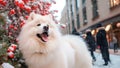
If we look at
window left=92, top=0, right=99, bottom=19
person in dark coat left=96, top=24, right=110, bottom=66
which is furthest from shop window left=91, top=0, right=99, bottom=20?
person in dark coat left=96, top=24, right=110, bottom=66

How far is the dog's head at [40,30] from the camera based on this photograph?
15.3ft

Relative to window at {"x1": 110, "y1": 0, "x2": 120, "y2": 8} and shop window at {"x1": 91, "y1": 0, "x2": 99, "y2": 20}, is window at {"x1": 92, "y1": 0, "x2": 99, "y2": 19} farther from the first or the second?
window at {"x1": 110, "y1": 0, "x2": 120, "y2": 8}

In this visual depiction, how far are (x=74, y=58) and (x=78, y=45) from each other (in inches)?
13.9

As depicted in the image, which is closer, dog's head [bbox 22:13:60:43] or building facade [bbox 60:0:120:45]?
dog's head [bbox 22:13:60:43]

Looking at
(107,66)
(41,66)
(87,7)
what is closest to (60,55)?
(41,66)

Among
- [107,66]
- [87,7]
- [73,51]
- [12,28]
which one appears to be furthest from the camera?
[87,7]

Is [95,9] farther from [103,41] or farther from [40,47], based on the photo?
[40,47]

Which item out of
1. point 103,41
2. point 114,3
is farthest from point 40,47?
point 114,3

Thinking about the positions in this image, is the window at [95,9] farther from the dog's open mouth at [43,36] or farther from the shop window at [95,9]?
the dog's open mouth at [43,36]

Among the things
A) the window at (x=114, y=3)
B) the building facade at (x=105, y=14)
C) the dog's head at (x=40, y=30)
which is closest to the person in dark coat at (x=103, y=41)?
the dog's head at (x=40, y=30)

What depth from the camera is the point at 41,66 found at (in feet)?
15.3

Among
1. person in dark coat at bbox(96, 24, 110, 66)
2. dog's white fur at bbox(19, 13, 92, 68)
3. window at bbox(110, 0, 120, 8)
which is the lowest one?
person in dark coat at bbox(96, 24, 110, 66)

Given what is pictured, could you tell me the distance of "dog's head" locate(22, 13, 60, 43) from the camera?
183 inches

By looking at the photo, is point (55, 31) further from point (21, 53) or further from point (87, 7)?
point (87, 7)
